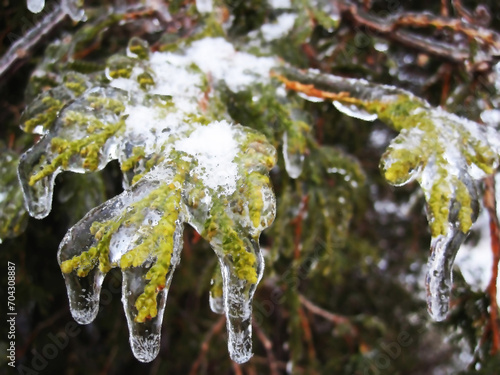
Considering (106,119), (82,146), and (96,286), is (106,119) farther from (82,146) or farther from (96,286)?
(96,286)

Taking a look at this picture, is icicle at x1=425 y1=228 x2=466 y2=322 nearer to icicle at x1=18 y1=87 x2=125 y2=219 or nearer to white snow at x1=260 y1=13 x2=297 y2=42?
icicle at x1=18 y1=87 x2=125 y2=219

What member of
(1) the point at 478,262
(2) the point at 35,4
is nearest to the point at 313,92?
(2) the point at 35,4

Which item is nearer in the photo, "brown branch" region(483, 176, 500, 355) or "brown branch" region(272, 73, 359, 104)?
"brown branch" region(272, 73, 359, 104)

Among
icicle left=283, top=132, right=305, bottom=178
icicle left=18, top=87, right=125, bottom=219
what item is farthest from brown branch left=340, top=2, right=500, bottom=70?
icicle left=18, top=87, right=125, bottom=219

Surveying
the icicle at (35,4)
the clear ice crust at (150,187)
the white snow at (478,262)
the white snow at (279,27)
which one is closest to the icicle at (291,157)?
the clear ice crust at (150,187)

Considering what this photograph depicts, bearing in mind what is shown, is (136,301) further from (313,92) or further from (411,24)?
(411,24)

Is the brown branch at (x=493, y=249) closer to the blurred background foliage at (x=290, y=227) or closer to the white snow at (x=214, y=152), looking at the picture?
the blurred background foliage at (x=290, y=227)
